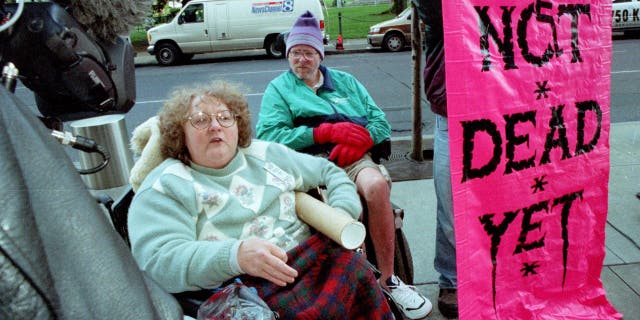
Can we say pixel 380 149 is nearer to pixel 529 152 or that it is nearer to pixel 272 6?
pixel 529 152

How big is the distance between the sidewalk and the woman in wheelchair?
1048mm

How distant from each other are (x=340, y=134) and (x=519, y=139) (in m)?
0.89

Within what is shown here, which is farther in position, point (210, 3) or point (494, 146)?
point (210, 3)

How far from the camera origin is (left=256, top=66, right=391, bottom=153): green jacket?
109 inches

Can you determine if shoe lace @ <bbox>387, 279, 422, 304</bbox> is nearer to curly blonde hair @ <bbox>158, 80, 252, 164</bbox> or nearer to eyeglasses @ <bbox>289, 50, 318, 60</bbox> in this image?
curly blonde hair @ <bbox>158, 80, 252, 164</bbox>

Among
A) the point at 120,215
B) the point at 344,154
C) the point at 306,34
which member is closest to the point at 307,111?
the point at 344,154

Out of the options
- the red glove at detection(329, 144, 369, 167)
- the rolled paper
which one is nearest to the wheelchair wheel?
the red glove at detection(329, 144, 369, 167)

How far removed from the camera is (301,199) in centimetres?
206

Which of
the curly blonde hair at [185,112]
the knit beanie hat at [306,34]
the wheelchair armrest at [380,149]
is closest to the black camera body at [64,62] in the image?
the curly blonde hair at [185,112]

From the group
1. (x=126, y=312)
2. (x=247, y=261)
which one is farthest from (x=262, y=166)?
(x=126, y=312)

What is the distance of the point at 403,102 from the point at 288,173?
6223mm

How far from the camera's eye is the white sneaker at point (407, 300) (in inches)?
103

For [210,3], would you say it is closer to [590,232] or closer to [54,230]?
[590,232]

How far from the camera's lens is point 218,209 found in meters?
1.90
